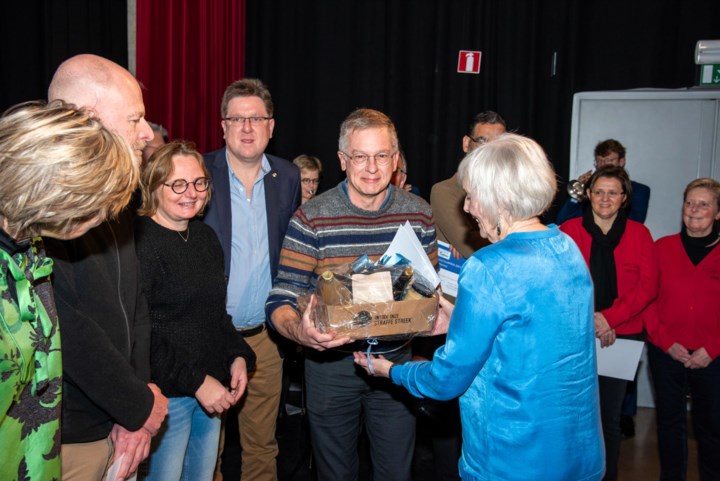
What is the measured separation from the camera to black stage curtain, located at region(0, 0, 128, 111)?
2932 millimetres

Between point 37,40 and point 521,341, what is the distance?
2.84 m

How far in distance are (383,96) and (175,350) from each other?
3977 millimetres

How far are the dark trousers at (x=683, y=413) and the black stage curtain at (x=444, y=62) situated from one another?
2659 millimetres

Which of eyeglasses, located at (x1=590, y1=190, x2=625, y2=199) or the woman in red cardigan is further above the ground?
eyeglasses, located at (x1=590, y1=190, x2=625, y2=199)

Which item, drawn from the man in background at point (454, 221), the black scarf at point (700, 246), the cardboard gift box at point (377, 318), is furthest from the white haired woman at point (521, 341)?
the black scarf at point (700, 246)

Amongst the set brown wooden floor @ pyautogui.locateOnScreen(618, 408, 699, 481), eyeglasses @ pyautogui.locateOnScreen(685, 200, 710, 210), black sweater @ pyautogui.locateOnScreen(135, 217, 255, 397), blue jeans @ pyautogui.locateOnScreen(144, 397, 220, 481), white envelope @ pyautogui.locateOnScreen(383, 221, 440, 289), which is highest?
eyeglasses @ pyautogui.locateOnScreen(685, 200, 710, 210)

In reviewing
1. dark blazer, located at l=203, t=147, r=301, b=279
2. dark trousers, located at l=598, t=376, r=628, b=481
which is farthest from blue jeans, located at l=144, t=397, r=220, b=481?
dark trousers, located at l=598, t=376, r=628, b=481

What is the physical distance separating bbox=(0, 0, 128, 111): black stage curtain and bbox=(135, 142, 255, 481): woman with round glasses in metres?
1.11

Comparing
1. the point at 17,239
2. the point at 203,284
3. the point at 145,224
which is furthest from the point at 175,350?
the point at 17,239

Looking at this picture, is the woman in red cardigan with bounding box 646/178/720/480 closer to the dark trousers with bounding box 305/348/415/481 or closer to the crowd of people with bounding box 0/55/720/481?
the crowd of people with bounding box 0/55/720/481

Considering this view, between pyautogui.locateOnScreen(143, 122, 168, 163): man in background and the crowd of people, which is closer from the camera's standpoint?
the crowd of people

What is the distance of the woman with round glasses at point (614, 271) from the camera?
3.18m

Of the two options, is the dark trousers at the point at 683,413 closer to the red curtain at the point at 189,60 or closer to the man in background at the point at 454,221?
the man in background at the point at 454,221

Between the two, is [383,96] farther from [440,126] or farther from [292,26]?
[292,26]
